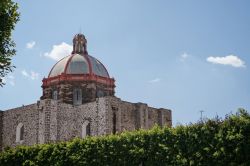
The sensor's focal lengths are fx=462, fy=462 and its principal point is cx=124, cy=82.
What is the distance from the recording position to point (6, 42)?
Result: 2053 centimetres

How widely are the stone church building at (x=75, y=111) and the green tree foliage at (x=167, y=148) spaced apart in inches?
534

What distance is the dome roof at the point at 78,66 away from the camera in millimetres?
43344

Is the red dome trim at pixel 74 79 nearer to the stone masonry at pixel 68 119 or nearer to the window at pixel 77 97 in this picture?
the window at pixel 77 97

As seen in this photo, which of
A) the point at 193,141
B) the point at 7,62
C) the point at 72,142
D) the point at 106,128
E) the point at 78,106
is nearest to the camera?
the point at 193,141

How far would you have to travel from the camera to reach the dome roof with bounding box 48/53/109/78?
43344 millimetres

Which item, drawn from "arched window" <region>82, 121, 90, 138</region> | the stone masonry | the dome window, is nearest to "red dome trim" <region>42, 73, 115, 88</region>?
the dome window

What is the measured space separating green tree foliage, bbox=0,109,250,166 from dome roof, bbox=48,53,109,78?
19.9 meters

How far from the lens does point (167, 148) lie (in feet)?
59.7

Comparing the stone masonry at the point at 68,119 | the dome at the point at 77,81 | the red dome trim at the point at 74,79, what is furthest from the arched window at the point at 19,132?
the red dome trim at the point at 74,79

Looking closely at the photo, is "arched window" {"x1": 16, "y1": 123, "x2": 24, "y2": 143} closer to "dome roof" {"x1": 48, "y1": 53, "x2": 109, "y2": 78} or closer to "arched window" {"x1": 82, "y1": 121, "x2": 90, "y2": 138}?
"arched window" {"x1": 82, "y1": 121, "x2": 90, "y2": 138}

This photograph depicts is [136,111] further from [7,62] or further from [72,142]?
[7,62]

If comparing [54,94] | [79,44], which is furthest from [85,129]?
[79,44]

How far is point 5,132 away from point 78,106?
24.0ft

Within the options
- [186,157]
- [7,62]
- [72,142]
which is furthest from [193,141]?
[7,62]
